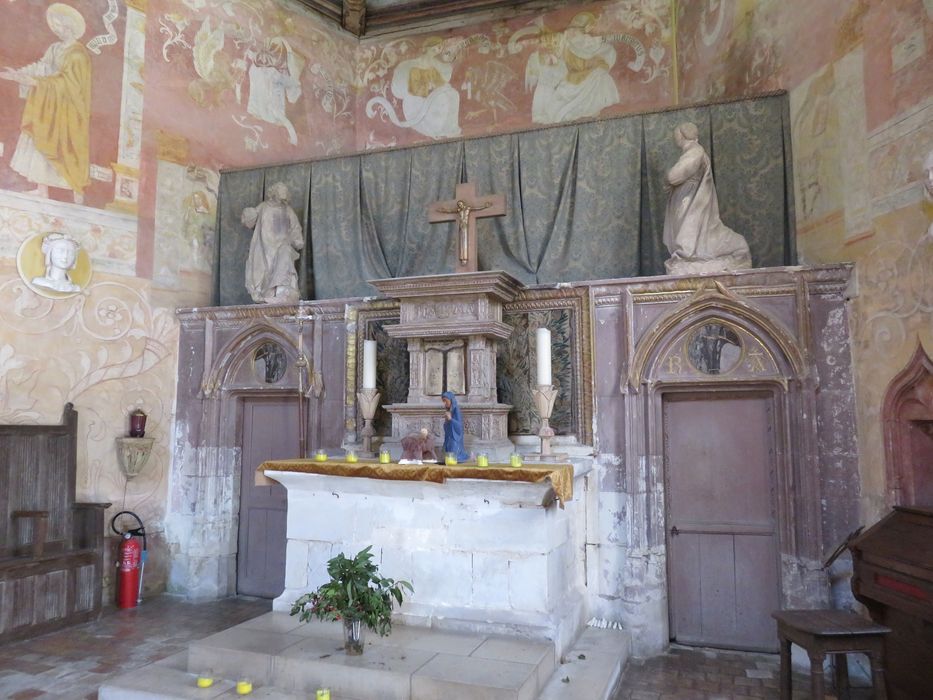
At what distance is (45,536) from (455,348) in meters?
3.97

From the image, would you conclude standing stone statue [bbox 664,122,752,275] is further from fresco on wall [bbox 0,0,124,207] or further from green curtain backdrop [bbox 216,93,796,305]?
fresco on wall [bbox 0,0,124,207]

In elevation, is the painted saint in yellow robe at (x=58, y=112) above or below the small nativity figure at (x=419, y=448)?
above

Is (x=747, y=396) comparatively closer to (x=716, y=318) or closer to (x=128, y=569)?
(x=716, y=318)

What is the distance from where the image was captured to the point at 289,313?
740 centimetres

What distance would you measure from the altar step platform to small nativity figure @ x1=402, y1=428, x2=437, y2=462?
1.21 meters

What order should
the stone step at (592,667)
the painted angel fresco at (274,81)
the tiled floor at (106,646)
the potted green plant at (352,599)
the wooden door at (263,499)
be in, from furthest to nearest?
the painted angel fresco at (274,81) < the wooden door at (263,499) < the tiled floor at (106,646) < the stone step at (592,667) < the potted green plant at (352,599)

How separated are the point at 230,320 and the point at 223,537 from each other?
232cm

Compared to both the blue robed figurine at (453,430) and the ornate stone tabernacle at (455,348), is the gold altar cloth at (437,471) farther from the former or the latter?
the ornate stone tabernacle at (455,348)

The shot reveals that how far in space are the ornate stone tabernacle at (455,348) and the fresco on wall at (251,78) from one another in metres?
3.64

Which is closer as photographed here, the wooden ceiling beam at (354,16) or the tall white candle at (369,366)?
the tall white candle at (369,366)

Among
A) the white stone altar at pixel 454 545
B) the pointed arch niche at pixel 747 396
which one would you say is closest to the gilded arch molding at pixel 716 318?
the pointed arch niche at pixel 747 396

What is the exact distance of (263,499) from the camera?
7656 mm

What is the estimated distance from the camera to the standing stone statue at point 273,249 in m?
7.60

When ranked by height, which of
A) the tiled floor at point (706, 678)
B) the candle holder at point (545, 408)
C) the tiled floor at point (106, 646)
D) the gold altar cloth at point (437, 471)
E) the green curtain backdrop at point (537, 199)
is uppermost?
the green curtain backdrop at point (537, 199)
